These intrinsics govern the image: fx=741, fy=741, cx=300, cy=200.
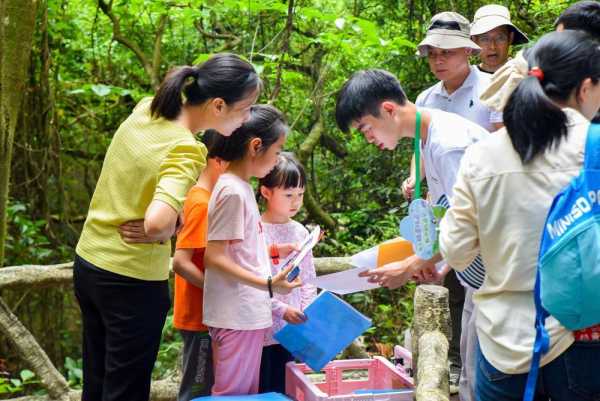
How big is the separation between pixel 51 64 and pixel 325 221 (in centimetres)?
263

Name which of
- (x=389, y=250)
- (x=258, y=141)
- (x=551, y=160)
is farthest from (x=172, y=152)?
(x=551, y=160)

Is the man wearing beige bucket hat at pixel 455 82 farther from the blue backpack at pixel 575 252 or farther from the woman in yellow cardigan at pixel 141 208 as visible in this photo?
the blue backpack at pixel 575 252

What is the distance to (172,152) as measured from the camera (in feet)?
6.75

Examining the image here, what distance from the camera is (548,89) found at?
1576 mm

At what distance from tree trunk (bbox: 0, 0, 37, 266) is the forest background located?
1.11m

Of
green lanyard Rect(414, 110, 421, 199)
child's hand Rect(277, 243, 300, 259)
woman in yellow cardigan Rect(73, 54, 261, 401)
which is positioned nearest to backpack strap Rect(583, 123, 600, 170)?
green lanyard Rect(414, 110, 421, 199)

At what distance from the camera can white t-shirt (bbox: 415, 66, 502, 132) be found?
3148 mm

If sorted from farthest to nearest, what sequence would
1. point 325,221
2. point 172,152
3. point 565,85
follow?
point 325,221 < point 172,152 < point 565,85

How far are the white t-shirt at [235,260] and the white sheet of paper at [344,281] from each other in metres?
0.20

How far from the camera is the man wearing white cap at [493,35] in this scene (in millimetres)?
3461

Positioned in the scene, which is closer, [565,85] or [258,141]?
[565,85]

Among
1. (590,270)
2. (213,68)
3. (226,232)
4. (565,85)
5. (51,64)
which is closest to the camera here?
(590,270)

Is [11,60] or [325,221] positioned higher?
[11,60]

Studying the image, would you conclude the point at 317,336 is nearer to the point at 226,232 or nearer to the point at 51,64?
the point at 226,232
